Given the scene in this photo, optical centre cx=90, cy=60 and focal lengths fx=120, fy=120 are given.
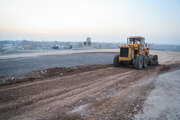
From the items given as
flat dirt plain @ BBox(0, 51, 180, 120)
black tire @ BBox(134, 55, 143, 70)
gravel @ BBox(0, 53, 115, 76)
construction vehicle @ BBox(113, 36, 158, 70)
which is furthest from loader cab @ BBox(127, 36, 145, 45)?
flat dirt plain @ BBox(0, 51, 180, 120)

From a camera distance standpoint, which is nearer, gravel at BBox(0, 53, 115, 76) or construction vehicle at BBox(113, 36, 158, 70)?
gravel at BBox(0, 53, 115, 76)

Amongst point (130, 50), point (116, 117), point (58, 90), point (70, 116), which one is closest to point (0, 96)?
point (58, 90)

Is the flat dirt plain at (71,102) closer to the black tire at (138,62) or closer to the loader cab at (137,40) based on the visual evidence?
the black tire at (138,62)

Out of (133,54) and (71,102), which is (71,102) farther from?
(133,54)

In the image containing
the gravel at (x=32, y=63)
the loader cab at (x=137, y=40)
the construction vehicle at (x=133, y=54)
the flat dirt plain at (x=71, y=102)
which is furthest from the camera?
the loader cab at (x=137, y=40)

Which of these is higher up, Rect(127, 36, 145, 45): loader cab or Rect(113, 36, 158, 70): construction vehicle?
Rect(127, 36, 145, 45): loader cab

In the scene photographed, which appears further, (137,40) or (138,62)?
(137,40)

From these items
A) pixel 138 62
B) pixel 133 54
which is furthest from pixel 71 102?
pixel 133 54

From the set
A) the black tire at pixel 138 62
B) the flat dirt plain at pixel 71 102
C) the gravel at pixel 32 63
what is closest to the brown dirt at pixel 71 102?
the flat dirt plain at pixel 71 102

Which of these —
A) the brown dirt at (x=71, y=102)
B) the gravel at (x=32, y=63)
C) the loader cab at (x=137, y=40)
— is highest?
the loader cab at (x=137, y=40)

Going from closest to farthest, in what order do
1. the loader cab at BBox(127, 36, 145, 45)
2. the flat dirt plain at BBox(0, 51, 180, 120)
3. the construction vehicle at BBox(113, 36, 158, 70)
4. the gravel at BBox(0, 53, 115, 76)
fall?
the flat dirt plain at BBox(0, 51, 180, 120) → the gravel at BBox(0, 53, 115, 76) → the construction vehicle at BBox(113, 36, 158, 70) → the loader cab at BBox(127, 36, 145, 45)

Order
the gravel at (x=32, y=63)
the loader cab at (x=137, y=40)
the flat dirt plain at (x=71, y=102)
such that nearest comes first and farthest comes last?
the flat dirt plain at (x=71, y=102) < the gravel at (x=32, y=63) < the loader cab at (x=137, y=40)

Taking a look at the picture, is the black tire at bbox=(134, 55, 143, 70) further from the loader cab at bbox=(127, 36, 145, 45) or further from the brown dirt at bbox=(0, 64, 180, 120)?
the brown dirt at bbox=(0, 64, 180, 120)

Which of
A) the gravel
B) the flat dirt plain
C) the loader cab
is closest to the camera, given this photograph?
the flat dirt plain
